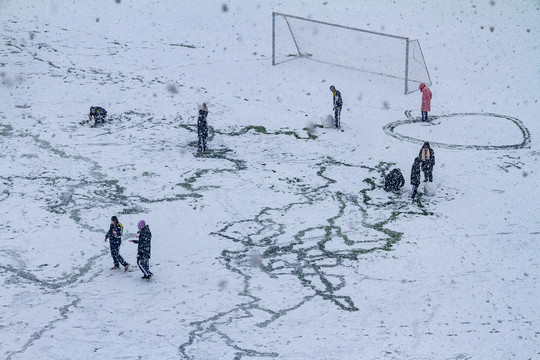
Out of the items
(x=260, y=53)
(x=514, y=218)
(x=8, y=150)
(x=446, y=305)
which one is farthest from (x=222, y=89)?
(x=446, y=305)

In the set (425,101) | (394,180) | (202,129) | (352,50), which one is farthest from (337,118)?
(352,50)

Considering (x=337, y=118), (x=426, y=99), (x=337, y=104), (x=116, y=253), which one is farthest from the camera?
(x=426, y=99)

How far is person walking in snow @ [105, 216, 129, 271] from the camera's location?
12109 millimetres

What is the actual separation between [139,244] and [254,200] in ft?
14.9

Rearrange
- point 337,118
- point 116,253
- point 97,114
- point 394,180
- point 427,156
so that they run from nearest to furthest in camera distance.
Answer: point 116,253, point 427,156, point 394,180, point 97,114, point 337,118

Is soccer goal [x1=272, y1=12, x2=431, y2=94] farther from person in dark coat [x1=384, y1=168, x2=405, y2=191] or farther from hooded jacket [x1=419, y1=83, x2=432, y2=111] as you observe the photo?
person in dark coat [x1=384, y1=168, x2=405, y2=191]

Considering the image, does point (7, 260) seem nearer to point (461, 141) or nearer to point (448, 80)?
point (461, 141)

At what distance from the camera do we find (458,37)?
29797 mm

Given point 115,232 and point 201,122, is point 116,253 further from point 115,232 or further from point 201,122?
point 201,122

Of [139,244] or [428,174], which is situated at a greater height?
[428,174]

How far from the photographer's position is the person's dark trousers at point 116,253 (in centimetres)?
1220

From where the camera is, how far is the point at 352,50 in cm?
2717

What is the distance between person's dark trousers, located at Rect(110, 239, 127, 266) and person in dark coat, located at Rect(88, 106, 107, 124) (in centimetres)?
830

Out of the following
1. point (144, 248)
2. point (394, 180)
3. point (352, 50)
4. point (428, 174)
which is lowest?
point (144, 248)
